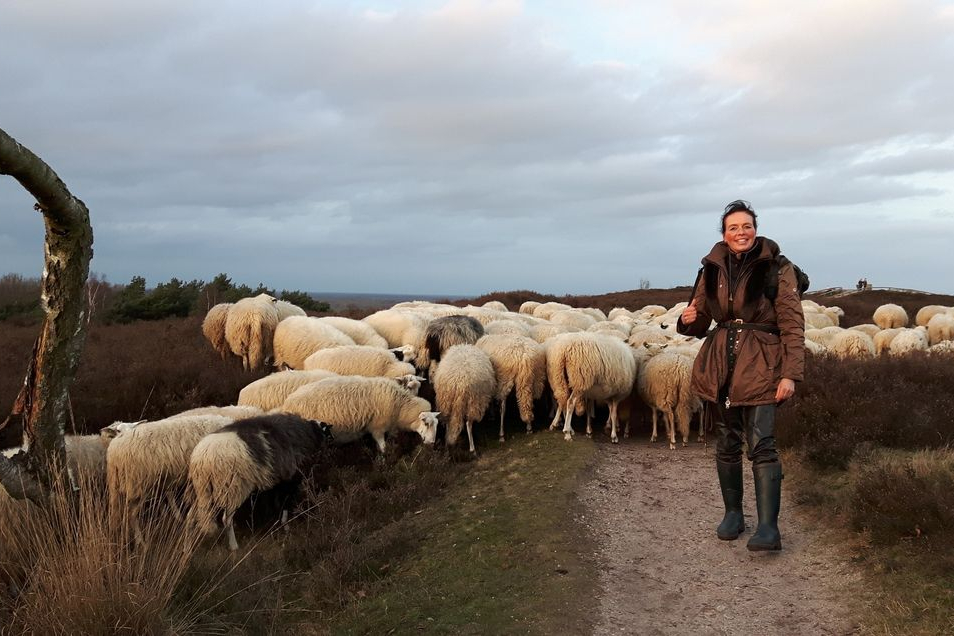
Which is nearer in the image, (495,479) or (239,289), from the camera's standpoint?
(495,479)

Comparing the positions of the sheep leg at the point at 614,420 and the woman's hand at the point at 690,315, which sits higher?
the woman's hand at the point at 690,315

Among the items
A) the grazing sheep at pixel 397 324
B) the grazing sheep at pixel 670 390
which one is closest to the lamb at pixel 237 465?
the grazing sheep at pixel 670 390

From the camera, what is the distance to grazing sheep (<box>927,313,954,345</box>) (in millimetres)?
20000

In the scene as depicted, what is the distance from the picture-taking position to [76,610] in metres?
3.61

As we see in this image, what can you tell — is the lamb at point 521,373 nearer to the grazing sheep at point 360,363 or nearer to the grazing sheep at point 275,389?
the grazing sheep at point 360,363

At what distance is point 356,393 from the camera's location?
9391 millimetres

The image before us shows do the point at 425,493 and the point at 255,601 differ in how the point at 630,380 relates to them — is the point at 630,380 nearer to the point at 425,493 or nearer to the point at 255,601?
the point at 425,493

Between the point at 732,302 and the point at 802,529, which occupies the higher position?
the point at 732,302

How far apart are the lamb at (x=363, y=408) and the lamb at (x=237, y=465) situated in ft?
3.74

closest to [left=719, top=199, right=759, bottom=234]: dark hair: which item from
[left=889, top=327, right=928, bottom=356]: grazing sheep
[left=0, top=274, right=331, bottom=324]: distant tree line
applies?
[left=889, top=327, right=928, bottom=356]: grazing sheep

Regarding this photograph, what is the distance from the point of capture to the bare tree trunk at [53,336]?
139 inches

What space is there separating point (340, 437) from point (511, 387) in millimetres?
2832

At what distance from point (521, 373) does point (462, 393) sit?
4.03ft

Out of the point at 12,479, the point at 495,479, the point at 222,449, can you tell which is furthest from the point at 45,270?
the point at 495,479
